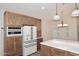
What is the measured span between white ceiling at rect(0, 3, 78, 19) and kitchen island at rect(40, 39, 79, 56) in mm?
418

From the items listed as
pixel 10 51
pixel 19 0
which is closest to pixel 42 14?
pixel 19 0

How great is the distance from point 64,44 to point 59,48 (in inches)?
3.9

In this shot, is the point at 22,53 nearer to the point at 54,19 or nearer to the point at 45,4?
the point at 54,19

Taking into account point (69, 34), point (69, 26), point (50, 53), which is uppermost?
point (69, 26)

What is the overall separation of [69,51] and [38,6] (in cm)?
83

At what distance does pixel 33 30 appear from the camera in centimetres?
173

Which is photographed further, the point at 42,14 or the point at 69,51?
the point at 42,14

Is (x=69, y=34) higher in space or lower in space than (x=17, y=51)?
higher

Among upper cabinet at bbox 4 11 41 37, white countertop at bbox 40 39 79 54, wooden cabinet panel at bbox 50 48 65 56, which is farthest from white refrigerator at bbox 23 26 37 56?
wooden cabinet panel at bbox 50 48 65 56

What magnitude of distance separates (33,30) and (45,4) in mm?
456

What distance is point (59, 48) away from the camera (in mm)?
1638

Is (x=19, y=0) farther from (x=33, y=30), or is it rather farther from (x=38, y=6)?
(x=33, y=30)

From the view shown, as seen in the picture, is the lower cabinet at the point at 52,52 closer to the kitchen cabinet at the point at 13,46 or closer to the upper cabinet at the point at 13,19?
the kitchen cabinet at the point at 13,46

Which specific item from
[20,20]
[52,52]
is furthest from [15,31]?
[52,52]
